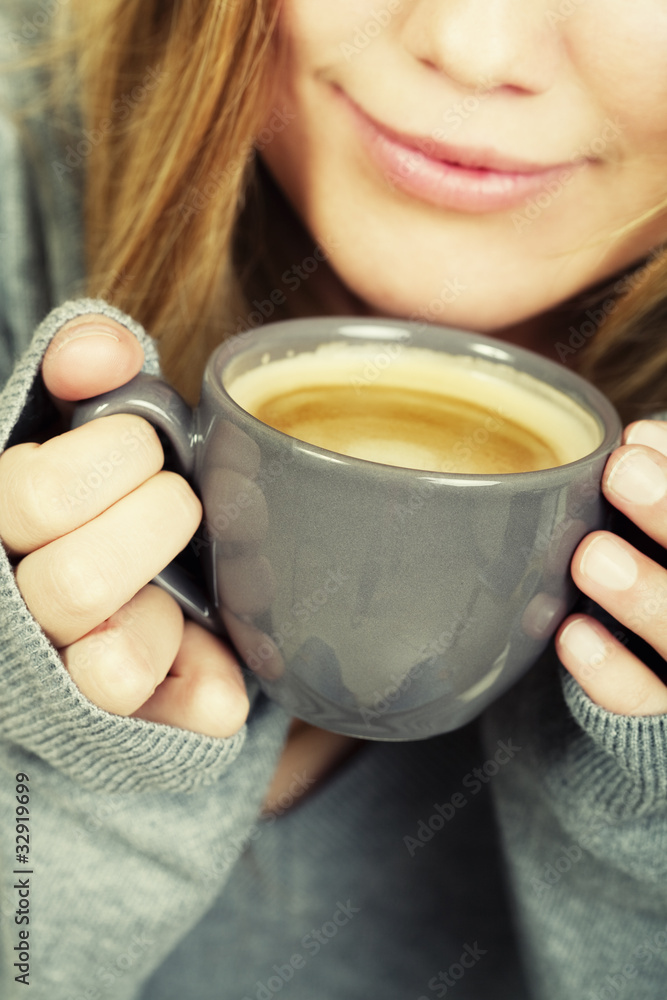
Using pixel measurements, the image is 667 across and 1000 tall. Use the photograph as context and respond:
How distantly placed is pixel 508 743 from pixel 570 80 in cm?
59

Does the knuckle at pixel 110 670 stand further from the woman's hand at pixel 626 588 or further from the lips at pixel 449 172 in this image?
the lips at pixel 449 172

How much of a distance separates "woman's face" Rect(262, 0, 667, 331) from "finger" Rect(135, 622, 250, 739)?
41 centimetres

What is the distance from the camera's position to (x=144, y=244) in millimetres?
882

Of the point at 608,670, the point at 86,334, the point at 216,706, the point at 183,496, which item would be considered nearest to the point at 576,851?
the point at 608,670

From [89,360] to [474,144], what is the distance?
392mm

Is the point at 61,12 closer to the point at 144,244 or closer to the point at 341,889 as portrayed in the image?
the point at 144,244

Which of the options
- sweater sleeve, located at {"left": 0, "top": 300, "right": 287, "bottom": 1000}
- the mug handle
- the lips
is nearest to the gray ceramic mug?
the mug handle

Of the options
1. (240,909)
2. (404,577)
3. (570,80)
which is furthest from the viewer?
(240,909)

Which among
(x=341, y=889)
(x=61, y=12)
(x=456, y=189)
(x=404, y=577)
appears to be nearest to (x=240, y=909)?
(x=341, y=889)

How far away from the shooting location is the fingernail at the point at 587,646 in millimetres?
567

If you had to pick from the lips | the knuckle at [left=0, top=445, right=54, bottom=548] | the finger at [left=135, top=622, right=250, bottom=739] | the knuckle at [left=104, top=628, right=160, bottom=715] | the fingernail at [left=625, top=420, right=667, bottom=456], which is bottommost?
the finger at [left=135, top=622, right=250, bottom=739]

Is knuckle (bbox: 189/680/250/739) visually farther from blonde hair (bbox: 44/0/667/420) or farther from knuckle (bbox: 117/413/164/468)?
blonde hair (bbox: 44/0/667/420)

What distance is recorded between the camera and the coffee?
0.61 meters

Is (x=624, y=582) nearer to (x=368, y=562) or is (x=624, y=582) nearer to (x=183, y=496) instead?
(x=368, y=562)
